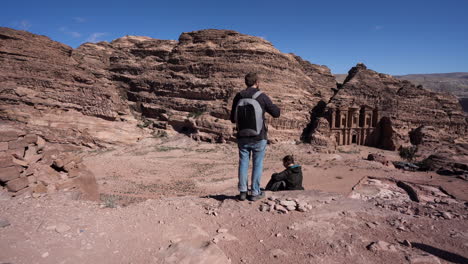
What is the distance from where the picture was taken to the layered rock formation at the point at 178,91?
738 inches

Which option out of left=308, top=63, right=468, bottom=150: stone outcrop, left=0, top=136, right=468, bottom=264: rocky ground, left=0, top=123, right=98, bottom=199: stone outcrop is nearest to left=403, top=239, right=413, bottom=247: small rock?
left=0, top=136, right=468, bottom=264: rocky ground

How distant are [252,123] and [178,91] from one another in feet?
72.4

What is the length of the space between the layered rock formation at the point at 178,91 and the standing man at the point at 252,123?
1690 centimetres

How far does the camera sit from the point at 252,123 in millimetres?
4262

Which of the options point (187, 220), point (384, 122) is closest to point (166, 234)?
point (187, 220)

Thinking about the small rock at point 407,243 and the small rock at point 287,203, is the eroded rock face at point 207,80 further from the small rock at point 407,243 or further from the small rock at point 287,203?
the small rock at point 407,243

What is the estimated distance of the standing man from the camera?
14.0 feet

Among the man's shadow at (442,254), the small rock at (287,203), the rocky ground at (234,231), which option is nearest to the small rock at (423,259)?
the rocky ground at (234,231)

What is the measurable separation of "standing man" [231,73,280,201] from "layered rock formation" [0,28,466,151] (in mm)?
16899

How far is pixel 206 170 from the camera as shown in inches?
588

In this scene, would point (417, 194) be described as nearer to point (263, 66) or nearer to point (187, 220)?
point (187, 220)

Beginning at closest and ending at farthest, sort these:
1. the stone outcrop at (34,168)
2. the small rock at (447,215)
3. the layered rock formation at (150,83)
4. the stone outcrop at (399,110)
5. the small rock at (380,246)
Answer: the small rock at (380,246), the small rock at (447,215), the stone outcrop at (34,168), the layered rock formation at (150,83), the stone outcrop at (399,110)

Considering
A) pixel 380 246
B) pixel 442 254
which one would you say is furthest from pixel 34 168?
pixel 442 254

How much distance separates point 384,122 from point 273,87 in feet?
46.6
